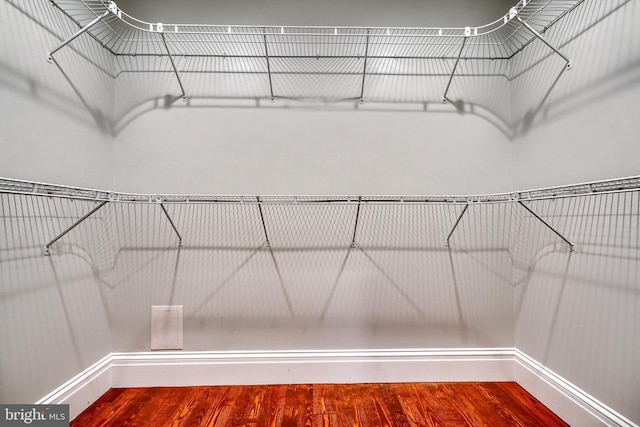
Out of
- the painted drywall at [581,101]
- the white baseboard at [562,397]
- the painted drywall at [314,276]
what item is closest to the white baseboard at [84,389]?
the painted drywall at [314,276]

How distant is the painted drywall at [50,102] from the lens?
4.05 ft

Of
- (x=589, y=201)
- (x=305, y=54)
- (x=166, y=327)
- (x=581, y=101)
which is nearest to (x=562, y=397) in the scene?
(x=589, y=201)

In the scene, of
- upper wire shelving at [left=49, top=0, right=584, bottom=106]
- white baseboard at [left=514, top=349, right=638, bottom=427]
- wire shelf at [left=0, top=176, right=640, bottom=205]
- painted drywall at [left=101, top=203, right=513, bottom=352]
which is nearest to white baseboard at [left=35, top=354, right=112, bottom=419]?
painted drywall at [left=101, top=203, right=513, bottom=352]

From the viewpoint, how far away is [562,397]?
150cm

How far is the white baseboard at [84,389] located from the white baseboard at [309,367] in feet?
0.21

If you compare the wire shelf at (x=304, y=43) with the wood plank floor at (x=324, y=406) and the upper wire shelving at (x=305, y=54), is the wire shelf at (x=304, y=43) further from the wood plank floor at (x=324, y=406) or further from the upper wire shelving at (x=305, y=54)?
the wood plank floor at (x=324, y=406)

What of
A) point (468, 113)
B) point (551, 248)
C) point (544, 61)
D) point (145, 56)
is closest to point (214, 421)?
point (551, 248)

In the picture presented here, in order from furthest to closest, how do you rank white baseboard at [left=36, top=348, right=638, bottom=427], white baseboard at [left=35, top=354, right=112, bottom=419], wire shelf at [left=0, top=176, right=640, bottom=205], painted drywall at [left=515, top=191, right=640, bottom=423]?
1. white baseboard at [left=36, top=348, right=638, bottom=427]
2. white baseboard at [left=35, top=354, right=112, bottom=419]
3. painted drywall at [left=515, top=191, right=640, bottom=423]
4. wire shelf at [left=0, top=176, right=640, bottom=205]

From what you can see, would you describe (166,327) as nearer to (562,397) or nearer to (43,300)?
(43,300)

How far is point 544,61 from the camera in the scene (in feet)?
5.52

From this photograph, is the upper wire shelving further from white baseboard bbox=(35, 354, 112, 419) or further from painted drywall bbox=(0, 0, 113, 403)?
white baseboard bbox=(35, 354, 112, 419)

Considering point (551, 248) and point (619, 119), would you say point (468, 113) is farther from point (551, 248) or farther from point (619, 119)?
point (551, 248)

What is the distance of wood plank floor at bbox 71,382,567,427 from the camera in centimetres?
149

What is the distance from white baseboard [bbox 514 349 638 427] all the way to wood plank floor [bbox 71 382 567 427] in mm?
47
